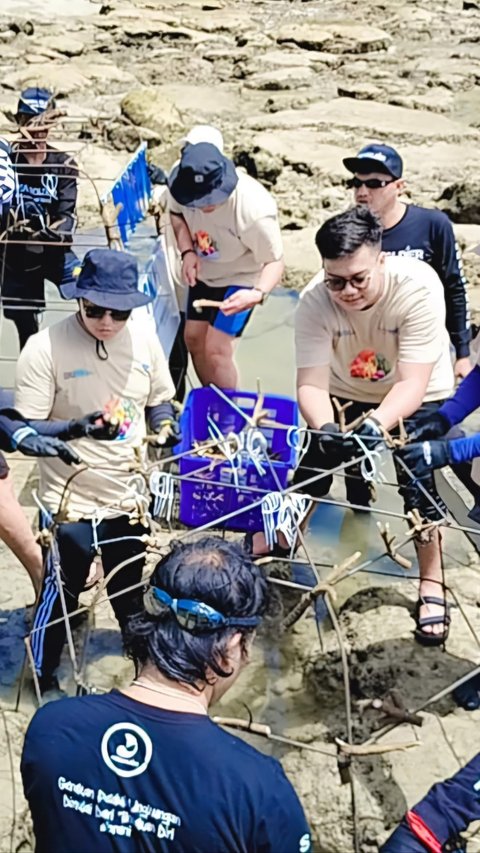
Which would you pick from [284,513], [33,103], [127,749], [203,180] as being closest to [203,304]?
[203,180]

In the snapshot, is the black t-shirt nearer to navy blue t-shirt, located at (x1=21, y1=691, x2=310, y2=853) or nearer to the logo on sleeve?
navy blue t-shirt, located at (x1=21, y1=691, x2=310, y2=853)

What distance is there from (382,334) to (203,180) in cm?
124

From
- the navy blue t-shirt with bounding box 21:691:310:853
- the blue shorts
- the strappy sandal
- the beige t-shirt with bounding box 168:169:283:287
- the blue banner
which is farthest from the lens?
the blue banner

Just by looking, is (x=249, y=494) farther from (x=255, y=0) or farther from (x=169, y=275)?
(x=255, y=0)

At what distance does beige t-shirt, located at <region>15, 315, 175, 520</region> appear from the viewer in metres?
3.62

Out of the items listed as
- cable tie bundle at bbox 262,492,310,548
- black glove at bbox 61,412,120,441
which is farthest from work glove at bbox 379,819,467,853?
black glove at bbox 61,412,120,441

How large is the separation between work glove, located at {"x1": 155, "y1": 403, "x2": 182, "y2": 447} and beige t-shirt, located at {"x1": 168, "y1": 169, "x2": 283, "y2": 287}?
1.25m

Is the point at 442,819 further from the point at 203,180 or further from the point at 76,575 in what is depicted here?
the point at 203,180

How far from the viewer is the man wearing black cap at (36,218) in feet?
17.4

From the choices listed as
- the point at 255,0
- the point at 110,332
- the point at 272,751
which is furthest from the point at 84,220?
the point at 255,0

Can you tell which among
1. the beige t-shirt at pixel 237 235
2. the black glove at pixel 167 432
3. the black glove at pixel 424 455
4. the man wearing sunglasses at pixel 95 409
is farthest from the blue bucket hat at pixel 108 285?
the beige t-shirt at pixel 237 235

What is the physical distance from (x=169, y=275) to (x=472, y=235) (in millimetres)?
3078

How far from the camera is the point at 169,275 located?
17.8ft

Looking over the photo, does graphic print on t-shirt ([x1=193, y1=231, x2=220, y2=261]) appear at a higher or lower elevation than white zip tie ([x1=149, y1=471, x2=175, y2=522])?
higher
